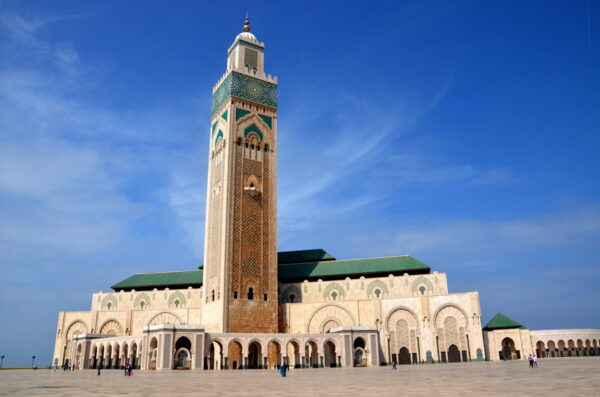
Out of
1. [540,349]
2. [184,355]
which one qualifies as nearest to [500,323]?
[540,349]

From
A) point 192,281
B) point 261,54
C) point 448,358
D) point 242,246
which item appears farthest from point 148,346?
point 261,54

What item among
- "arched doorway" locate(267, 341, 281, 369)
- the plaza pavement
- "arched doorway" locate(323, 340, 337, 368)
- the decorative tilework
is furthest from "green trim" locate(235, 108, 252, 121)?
the plaza pavement

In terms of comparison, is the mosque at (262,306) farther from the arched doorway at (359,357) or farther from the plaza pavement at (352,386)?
the plaza pavement at (352,386)

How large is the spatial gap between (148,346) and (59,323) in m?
20.6

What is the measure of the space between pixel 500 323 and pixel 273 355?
18747 mm

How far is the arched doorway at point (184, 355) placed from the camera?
33312 millimetres

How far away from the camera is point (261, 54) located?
4619cm

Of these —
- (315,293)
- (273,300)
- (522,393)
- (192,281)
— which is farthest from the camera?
(192,281)

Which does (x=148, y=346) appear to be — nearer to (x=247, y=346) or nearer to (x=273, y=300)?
(x=247, y=346)

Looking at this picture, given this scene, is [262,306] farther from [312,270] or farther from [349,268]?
[349,268]

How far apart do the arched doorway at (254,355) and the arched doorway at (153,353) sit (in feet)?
22.7

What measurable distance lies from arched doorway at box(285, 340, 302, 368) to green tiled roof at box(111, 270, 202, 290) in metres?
12.4

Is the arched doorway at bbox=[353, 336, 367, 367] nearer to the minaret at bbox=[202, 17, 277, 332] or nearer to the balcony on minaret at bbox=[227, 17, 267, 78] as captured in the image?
the minaret at bbox=[202, 17, 277, 332]

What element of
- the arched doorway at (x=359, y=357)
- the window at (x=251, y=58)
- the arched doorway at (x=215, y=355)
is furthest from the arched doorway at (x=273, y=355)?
the window at (x=251, y=58)
